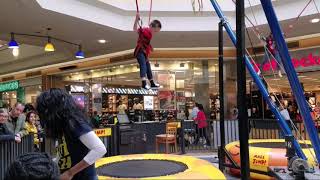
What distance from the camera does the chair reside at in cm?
899

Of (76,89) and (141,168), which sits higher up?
(76,89)

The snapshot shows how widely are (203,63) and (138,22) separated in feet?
26.1

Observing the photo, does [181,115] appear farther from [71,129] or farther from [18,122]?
[71,129]

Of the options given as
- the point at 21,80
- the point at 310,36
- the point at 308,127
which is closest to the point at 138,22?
the point at 308,127

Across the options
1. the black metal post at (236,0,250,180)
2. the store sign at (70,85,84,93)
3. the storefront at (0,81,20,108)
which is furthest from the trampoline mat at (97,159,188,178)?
the storefront at (0,81,20,108)

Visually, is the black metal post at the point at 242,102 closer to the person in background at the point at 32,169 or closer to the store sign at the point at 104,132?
the person in background at the point at 32,169

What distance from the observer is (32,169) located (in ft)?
4.01

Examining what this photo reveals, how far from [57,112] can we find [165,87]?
423 inches

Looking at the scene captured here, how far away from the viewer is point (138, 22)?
15.3 feet

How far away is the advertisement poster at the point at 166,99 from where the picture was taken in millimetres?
12719

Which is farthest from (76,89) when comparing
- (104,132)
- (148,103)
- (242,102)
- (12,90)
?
(242,102)

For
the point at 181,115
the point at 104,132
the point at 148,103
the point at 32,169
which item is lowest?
the point at 104,132

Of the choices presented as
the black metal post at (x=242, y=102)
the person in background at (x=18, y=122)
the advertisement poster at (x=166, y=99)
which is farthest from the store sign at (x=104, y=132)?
the black metal post at (x=242, y=102)

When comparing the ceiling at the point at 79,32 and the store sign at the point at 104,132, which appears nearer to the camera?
the store sign at the point at 104,132
